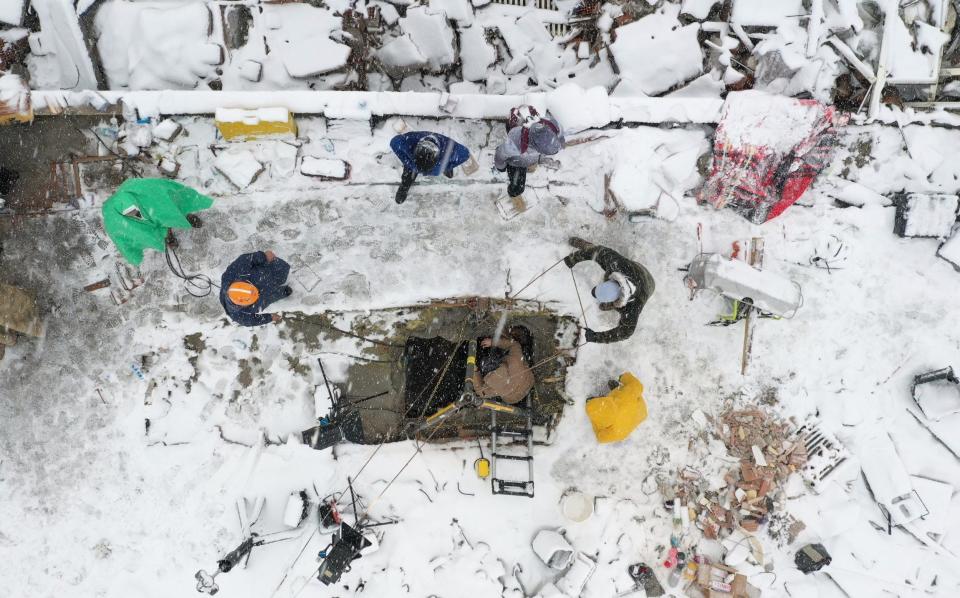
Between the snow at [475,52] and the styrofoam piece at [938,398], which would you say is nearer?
the styrofoam piece at [938,398]

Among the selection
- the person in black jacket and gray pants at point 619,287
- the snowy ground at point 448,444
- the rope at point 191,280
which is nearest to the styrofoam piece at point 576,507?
the snowy ground at point 448,444

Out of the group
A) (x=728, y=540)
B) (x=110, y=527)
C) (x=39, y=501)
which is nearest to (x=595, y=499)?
(x=728, y=540)

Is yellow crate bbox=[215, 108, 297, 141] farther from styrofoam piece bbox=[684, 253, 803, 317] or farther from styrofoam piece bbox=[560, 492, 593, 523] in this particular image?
styrofoam piece bbox=[560, 492, 593, 523]

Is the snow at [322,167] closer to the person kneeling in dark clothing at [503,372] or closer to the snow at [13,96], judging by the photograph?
the person kneeling in dark clothing at [503,372]

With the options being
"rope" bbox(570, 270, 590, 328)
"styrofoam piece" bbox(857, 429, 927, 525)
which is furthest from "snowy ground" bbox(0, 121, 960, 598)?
"styrofoam piece" bbox(857, 429, 927, 525)

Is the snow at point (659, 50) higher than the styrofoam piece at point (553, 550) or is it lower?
higher

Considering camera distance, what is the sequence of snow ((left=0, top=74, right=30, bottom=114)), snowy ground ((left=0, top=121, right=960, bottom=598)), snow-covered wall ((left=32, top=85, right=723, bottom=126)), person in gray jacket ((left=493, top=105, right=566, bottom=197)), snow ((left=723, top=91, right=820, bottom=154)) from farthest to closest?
snowy ground ((left=0, top=121, right=960, bottom=598)), snow ((left=723, top=91, right=820, bottom=154)), snow-covered wall ((left=32, top=85, right=723, bottom=126)), snow ((left=0, top=74, right=30, bottom=114)), person in gray jacket ((left=493, top=105, right=566, bottom=197))
